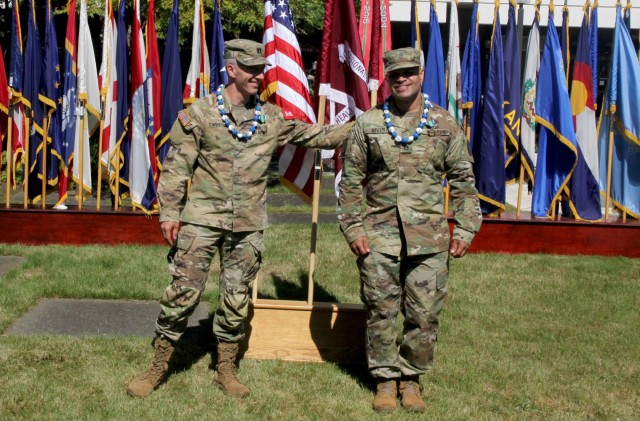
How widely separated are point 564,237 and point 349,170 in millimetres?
4934

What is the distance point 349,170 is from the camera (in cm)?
481

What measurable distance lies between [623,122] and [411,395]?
18.0 feet

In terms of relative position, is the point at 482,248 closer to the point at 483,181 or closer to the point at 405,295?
the point at 483,181

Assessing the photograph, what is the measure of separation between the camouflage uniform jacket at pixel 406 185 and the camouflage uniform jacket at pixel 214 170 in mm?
535

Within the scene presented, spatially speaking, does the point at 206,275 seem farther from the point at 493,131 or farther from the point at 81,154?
the point at 493,131

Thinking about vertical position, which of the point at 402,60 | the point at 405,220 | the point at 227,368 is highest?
the point at 402,60

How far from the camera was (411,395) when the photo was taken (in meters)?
4.80

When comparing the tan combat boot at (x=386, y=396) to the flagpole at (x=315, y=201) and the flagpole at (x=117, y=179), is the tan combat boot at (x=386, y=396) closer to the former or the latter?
the flagpole at (x=315, y=201)

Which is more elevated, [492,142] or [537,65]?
[537,65]

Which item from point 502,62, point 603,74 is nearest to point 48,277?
point 502,62

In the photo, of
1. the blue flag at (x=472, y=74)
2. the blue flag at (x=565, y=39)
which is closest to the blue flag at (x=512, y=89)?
the blue flag at (x=472, y=74)

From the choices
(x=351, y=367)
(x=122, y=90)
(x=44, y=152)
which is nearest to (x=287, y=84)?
(x=351, y=367)

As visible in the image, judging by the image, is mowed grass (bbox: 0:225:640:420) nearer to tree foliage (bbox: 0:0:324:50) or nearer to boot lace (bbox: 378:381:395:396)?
boot lace (bbox: 378:381:395:396)

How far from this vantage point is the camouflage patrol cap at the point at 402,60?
4566mm
